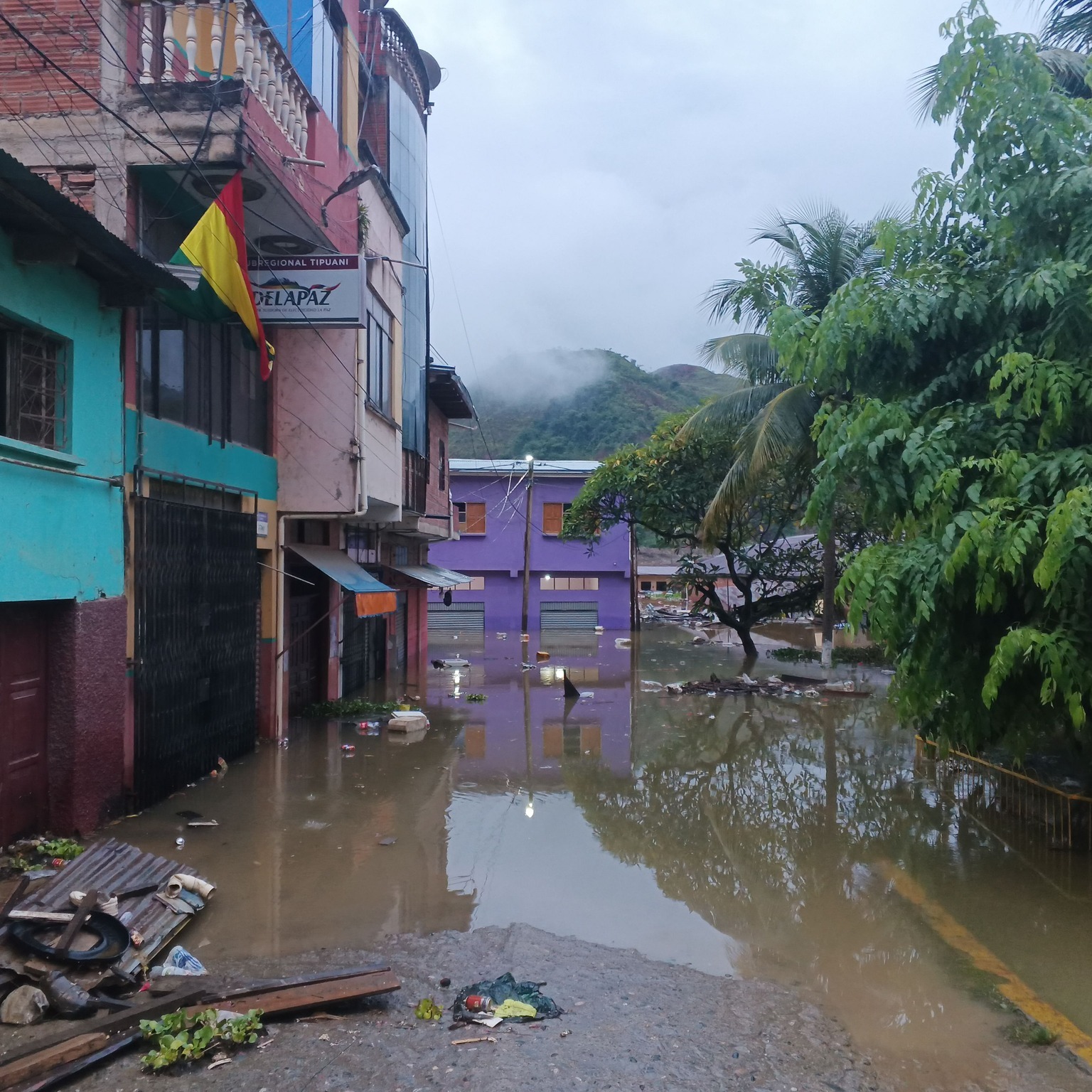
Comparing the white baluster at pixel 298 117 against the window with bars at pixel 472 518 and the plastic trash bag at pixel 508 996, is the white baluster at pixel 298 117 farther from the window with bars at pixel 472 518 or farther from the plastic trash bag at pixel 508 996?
the window with bars at pixel 472 518

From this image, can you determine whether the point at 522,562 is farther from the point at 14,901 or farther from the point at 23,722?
the point at 14,901

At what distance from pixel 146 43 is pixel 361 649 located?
11.9m

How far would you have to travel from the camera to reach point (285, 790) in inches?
388

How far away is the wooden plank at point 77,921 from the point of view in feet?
16.3

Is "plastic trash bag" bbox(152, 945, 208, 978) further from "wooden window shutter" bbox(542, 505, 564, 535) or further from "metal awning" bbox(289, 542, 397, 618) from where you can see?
"wooden window shutter" bbox(542, 505, 564, 535)

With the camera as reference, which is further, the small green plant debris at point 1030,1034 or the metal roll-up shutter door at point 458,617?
the metal roll-up shutter door at point 458,617

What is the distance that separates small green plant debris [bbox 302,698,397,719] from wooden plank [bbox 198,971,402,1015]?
31.7 ft

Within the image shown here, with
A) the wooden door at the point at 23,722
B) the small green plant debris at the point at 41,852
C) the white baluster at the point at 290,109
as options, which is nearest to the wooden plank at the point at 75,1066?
the small green plant debris at the point at 41,852

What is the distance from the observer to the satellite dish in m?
21.6

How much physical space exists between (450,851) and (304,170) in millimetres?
8026

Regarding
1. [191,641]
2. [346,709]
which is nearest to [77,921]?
[191,641]

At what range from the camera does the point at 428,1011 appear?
4.84 meters

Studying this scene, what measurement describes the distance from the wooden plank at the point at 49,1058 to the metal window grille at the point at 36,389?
4.43 m

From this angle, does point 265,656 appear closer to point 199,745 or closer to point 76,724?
point 199,745
